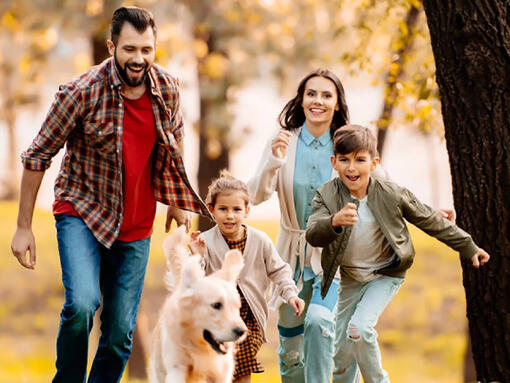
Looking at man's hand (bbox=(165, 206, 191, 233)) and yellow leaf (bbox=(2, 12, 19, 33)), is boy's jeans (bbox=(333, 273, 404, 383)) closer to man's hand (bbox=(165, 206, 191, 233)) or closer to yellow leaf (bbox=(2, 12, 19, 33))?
man's hand (bbox=(165, 206, 191, 233))

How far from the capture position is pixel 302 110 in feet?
19.2

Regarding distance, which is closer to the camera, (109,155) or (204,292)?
(204,292)

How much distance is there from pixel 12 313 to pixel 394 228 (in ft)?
62.9

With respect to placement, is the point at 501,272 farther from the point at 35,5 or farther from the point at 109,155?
the point at 35,5

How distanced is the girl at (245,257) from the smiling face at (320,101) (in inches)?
31.5

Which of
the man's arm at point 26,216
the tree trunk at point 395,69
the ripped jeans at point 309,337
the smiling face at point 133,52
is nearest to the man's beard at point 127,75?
the smiling face at point 133,52

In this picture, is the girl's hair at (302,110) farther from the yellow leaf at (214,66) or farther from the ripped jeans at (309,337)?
the yellow leaf at (214,66)

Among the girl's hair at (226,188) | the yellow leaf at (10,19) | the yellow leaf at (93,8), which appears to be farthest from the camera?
the yellow leaf at (10,19)

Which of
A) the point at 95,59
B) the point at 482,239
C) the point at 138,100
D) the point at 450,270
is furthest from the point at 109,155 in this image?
the point at 450,270

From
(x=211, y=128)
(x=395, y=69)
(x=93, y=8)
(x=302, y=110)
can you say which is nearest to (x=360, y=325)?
(x=302, y=110)

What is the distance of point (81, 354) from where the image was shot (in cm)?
464

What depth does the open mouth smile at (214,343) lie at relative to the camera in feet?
14.2

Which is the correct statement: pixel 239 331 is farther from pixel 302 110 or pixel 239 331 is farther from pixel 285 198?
pixel 302 110

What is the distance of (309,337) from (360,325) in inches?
24.3
